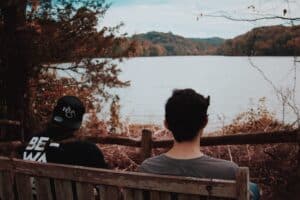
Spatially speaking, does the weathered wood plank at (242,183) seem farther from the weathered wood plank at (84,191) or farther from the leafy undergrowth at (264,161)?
the leafy undergrowth at (264,161)

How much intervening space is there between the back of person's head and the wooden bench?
0.77 feet

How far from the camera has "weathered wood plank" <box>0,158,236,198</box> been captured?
269cm

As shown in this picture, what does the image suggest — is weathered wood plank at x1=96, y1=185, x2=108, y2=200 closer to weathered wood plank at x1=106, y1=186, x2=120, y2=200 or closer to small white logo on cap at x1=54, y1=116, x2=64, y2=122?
weathered wood plank at x1=106, y1=186, x2=120, y2=200

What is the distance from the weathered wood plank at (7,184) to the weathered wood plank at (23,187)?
6cm

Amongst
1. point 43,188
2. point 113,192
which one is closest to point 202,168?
point 113,192

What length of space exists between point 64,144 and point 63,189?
39 centimetres

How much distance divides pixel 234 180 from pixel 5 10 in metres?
8.74

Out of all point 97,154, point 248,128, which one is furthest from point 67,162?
point 248,128

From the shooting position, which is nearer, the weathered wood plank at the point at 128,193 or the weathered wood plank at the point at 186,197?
the weathered wood plank at the point at 186,197

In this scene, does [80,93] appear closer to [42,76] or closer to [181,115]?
[42,76]

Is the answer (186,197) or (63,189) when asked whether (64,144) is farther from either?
(186,197)

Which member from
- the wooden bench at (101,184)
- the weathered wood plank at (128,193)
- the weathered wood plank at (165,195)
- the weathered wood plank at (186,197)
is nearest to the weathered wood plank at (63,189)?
the wooden bench at (101,184)

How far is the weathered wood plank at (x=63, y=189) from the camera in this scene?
324cm

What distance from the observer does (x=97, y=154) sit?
11.6 ft
